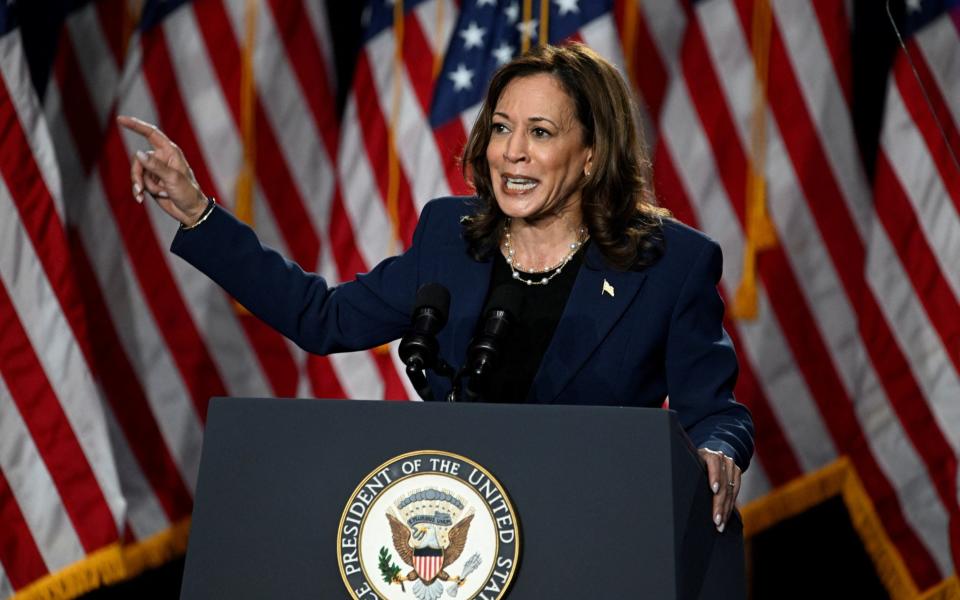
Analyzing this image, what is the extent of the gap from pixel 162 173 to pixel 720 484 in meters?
0.93

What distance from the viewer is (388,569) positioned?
1.22 m

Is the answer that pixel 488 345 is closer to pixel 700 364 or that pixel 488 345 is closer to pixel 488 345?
pixel 488 345

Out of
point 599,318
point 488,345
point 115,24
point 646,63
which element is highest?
point 115,24

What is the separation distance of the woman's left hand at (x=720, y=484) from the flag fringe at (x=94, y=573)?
2209 mm

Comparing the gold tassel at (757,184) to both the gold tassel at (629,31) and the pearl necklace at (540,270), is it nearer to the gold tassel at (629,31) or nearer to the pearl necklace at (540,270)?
the gold tassel at (629,31)

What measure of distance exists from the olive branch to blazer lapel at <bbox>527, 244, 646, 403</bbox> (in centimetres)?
60

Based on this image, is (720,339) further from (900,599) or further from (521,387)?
(900,599)

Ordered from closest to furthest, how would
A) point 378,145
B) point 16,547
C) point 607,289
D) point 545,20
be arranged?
point 607,289
point 16,547
point 545,20
point 378,145

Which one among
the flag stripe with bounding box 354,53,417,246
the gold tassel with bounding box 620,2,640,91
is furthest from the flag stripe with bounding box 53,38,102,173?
the gold tassel with bounding box 620,2,640,91

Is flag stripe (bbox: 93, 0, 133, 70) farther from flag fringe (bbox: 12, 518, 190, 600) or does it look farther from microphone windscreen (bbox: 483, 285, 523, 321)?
microphone windscreen (bbox: 483, 285, 523, 321)

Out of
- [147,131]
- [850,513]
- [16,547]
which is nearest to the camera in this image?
[147,131]

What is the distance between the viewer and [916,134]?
3279mm

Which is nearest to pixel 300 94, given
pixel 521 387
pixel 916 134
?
pixel 916 134

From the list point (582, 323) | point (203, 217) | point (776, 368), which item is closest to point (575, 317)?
point (582, 323)
